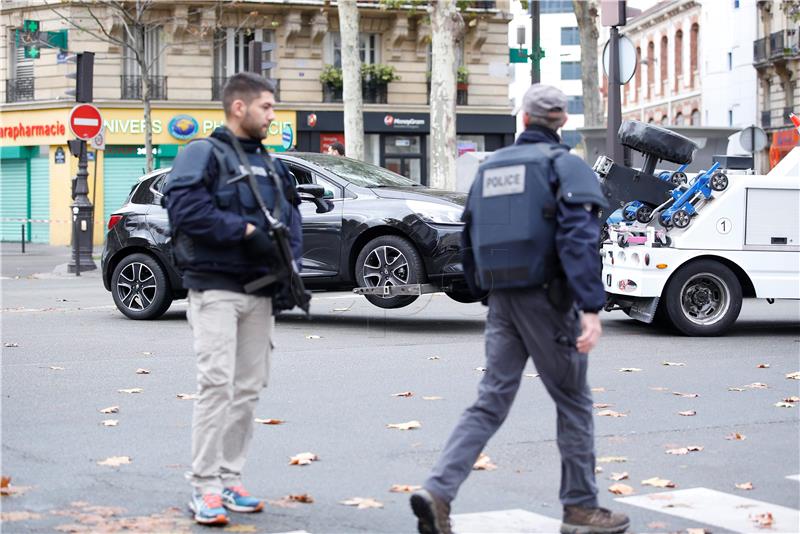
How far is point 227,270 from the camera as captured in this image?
18.5 ft

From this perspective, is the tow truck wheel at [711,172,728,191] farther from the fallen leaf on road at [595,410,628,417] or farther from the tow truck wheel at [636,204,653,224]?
the fallen leaf on road at [595,410,628,417]

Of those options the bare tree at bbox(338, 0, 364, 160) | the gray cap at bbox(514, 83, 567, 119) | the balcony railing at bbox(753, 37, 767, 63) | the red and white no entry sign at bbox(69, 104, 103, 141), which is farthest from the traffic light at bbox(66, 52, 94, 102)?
the balcony railing at bbox(753, 37, 767, 63)

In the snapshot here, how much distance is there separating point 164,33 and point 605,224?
2994cm

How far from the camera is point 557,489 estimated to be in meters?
6.23

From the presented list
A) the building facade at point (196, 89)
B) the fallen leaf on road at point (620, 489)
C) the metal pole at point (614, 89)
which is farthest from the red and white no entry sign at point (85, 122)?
the fallen leaf on road at point (620, 489)

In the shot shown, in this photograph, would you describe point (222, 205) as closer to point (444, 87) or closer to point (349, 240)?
point (349, 240)

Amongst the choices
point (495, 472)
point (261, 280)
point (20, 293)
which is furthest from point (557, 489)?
point (20, 293)

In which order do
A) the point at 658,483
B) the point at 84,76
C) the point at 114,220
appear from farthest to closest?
the point at 84,76
the point at 114,220
the point at 658,483

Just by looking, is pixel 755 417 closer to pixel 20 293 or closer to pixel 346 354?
pixel 346 354

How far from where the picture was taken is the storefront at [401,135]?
41938 millimetres

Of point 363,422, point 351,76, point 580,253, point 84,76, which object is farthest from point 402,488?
A: point 351,76

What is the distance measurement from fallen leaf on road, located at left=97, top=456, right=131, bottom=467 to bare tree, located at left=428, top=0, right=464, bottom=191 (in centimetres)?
2197

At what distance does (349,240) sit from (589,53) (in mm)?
26602

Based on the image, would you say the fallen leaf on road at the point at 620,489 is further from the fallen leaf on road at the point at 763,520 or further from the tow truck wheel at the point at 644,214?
the tow truck wheel at the point at 644,214
